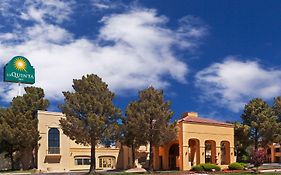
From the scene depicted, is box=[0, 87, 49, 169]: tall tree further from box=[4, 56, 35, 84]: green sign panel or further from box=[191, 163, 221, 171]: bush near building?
box=[191, 163, 221, 171]: bush near building

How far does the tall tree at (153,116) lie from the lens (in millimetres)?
53688

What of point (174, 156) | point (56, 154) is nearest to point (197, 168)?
point (174, 156)

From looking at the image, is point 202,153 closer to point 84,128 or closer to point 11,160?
point 84,128

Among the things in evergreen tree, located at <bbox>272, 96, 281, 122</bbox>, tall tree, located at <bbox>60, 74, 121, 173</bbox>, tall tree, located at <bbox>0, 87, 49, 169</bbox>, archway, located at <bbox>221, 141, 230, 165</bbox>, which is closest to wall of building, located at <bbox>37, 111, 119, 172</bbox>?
tall tree, located at <bbox>0, 87, 49, 169</bbox>

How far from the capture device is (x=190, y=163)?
62781 mm

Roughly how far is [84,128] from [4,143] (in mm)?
26504

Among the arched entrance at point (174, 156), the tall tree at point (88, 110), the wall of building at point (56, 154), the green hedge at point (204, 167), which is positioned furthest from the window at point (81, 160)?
the tall tree at point (88, 110)

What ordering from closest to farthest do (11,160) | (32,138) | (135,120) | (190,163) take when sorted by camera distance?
1. (135,120)
2. (190,163)
3. (32,138)
4. (11,160)

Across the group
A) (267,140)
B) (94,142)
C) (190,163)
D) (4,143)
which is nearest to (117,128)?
(94,142)

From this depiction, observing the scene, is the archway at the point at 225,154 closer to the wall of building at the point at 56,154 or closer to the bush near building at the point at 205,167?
the bush near building at the point at 205,167

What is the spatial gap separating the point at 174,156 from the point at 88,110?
23686mm

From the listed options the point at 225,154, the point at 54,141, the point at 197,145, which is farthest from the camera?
the point at 54,141

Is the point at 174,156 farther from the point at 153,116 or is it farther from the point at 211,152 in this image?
the point at 153,116

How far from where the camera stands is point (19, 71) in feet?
250
